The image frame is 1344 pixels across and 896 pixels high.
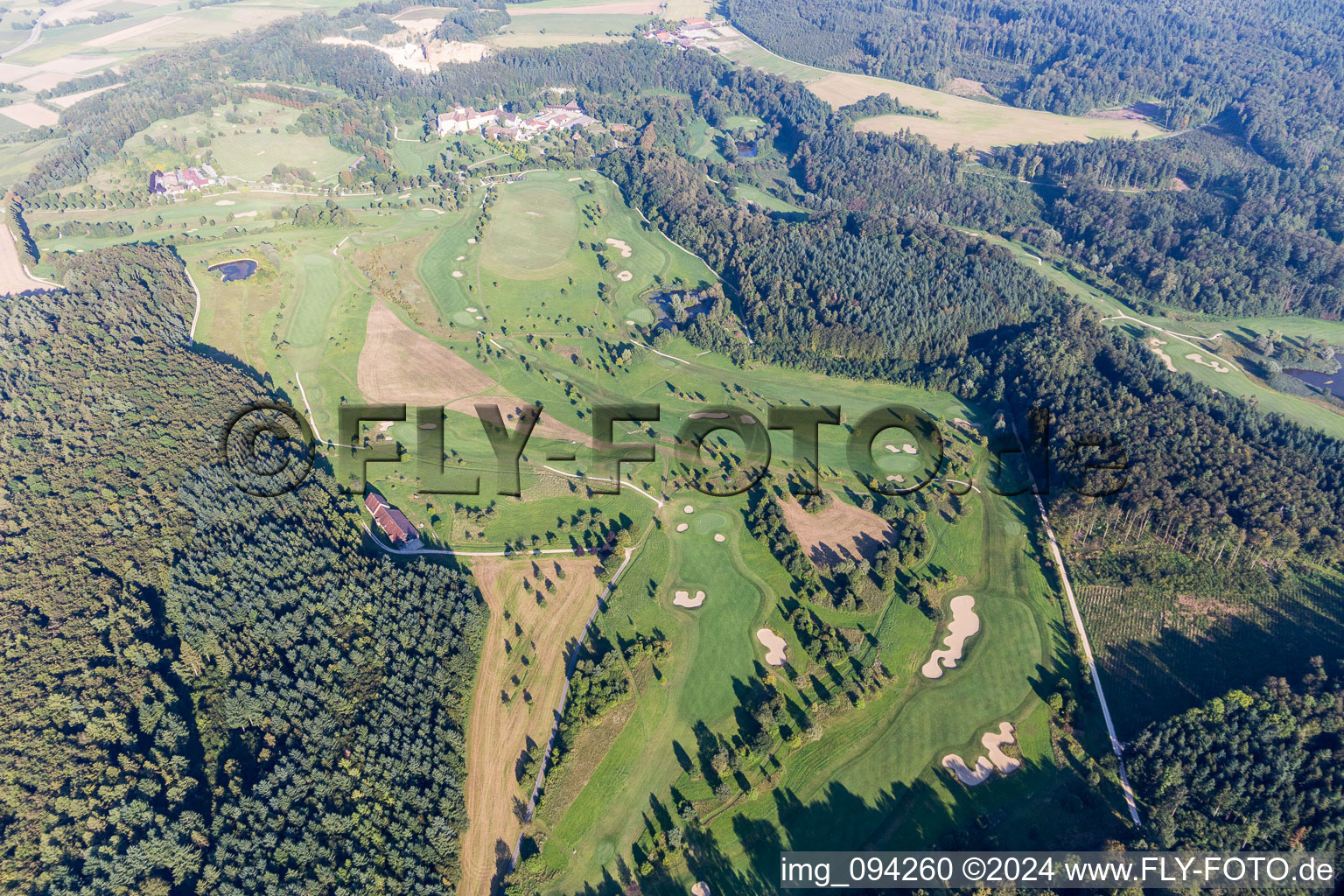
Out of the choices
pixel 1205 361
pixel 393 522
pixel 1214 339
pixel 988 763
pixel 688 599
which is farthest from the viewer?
pixel 1214 339

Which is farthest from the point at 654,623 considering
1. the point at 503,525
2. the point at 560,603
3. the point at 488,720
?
the point at 503,525

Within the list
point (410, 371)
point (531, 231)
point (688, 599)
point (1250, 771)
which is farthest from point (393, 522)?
point (531, 231)

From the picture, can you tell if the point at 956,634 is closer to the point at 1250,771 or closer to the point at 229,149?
the point at 1250,771

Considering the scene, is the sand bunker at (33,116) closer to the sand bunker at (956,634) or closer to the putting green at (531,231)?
the putting green at (531,231)

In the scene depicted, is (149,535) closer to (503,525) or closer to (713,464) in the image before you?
(503,525)


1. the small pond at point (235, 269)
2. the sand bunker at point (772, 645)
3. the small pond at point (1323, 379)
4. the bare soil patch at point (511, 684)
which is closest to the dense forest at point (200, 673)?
the bare soil patch at point (511, 684)

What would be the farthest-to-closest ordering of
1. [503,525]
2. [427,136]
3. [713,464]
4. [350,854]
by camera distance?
[427,136], [713,464], [503,525], [350,854]

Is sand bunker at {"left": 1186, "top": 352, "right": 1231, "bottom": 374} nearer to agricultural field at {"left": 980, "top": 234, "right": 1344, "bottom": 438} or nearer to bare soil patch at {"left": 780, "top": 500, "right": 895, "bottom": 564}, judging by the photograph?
agricultural field at {"left": 980, "top": 234, "right": 1344, "bottom": 438}

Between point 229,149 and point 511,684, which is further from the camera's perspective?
point 229,149
